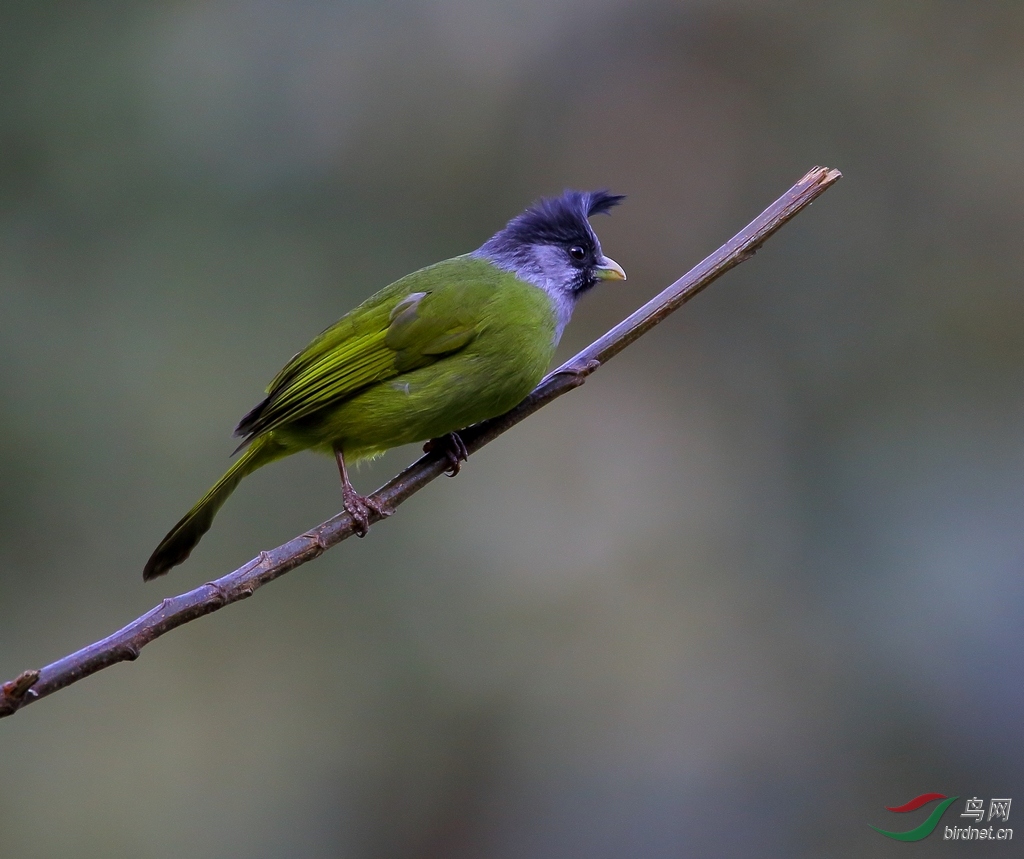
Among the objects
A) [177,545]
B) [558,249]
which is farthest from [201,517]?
[558,249]

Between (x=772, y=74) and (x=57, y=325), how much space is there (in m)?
5.03

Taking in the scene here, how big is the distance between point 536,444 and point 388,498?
10.9ft

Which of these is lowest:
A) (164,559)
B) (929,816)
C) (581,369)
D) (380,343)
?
(929,816)

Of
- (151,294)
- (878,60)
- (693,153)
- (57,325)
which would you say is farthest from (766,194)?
(57,325)

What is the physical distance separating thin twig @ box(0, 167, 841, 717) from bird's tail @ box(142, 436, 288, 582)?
378 mm

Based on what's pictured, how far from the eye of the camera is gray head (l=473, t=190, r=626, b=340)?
3.91 metres

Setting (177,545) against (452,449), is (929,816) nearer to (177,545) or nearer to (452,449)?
(452,449)

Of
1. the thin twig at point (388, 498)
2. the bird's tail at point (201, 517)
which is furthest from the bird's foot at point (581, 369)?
the bird's tail at point (201, 517)

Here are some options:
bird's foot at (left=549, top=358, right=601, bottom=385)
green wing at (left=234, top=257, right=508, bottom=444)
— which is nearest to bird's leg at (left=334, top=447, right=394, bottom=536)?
green wing at (left=234, top=257, right=508, bottom=444)

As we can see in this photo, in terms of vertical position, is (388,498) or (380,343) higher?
(380,343)

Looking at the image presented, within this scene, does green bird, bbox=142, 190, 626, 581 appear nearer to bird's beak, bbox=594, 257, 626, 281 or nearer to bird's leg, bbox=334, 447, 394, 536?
bird's leg, bbox=334, 447, 394, 536

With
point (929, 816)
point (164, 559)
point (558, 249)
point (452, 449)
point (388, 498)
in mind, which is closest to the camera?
point (388, 498)

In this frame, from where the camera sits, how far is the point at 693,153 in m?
7.20

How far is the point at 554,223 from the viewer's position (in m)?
4.00
